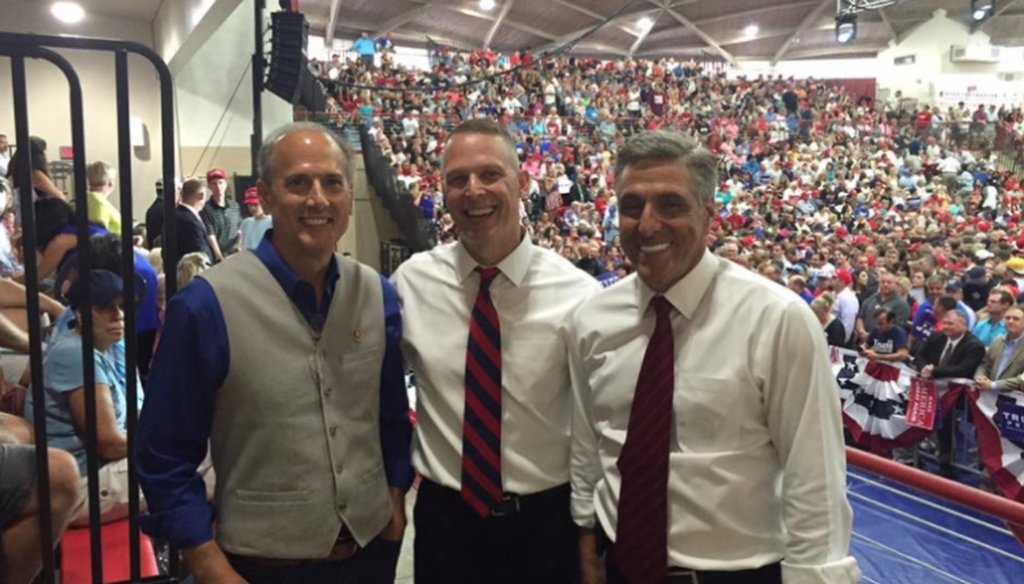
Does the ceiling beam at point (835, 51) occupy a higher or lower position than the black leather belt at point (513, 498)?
higher

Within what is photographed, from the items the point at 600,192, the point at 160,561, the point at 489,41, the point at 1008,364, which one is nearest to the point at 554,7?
the point at 489,41

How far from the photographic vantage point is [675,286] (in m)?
1.78

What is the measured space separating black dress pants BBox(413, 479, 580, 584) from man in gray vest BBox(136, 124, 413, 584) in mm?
201

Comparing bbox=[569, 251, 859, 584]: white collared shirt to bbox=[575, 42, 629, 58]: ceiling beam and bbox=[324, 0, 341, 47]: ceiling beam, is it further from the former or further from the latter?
bbox=[575, 42, 629, 58]: ceiling beam

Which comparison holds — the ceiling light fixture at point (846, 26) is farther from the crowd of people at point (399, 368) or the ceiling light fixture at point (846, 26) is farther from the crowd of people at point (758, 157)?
the crowd of people at point (399, 368)

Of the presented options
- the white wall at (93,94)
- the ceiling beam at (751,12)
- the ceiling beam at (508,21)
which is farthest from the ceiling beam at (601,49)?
the white wall at (93,94)

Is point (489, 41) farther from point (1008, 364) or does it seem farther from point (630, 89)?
point (1008, 364)

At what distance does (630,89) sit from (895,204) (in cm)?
939

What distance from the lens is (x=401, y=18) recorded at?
3086 cm

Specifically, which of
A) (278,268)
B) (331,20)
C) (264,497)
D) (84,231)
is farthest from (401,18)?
(264,497)

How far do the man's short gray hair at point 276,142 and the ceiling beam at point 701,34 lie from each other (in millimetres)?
34747

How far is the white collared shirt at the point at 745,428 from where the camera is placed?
1631 mm

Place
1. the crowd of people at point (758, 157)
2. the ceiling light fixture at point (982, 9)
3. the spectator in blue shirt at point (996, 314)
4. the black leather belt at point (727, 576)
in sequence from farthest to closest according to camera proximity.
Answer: the ceiling light fixture at point (982, 9) → the crowd of people at point (758, 157) → the spectator in blue shirt at point (996, 314) → the black leather belt at point (727, 576)

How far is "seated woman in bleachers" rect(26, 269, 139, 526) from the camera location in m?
2.47
